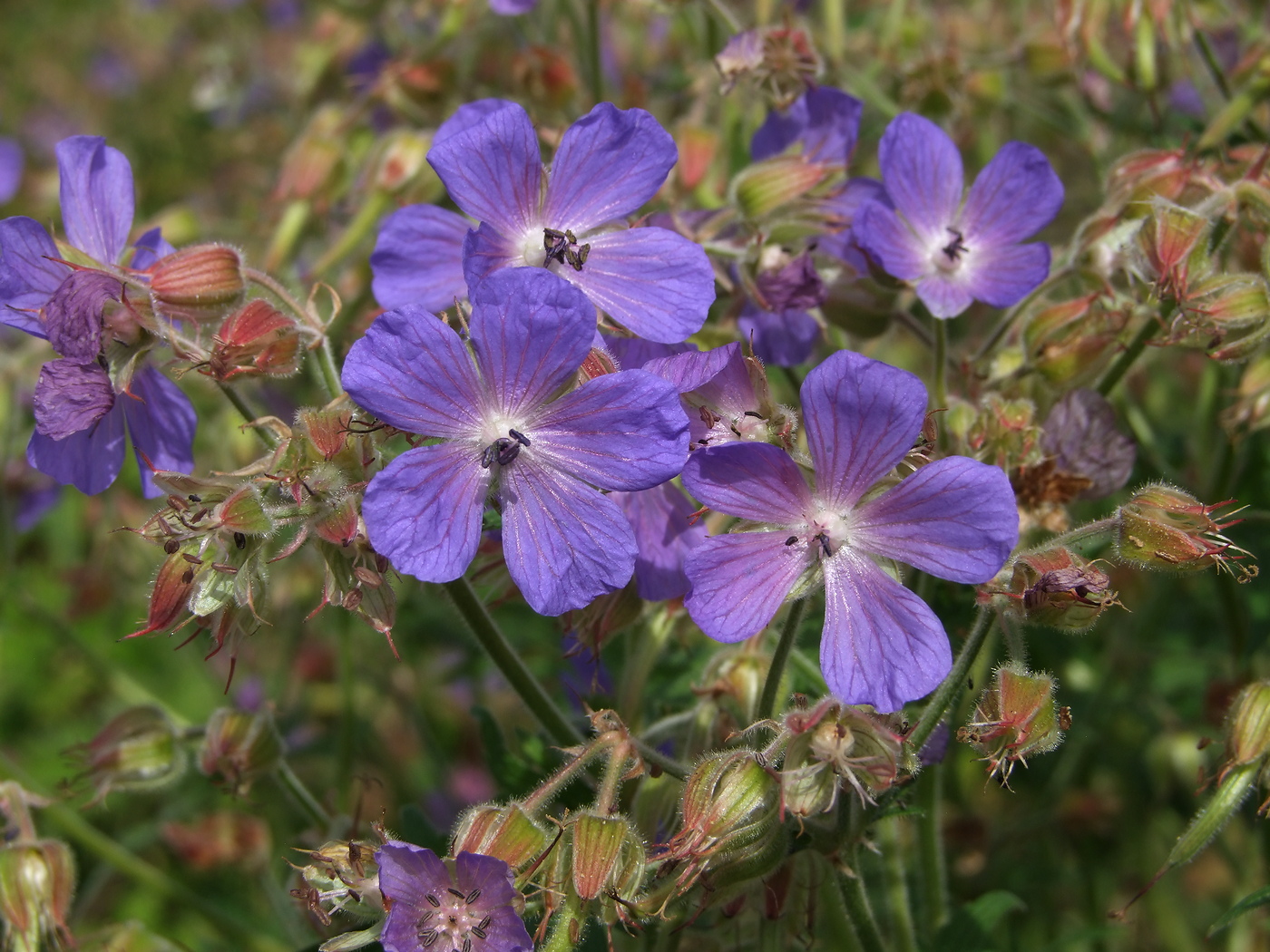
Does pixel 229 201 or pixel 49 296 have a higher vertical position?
pixel 49 296

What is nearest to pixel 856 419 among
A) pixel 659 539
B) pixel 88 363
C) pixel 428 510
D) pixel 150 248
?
pixel 659 539

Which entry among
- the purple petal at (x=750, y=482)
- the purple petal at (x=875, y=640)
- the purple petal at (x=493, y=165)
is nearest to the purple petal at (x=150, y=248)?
the purple petal at (x=493, y=165)

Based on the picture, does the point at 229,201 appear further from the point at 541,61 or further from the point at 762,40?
the point at 762,40

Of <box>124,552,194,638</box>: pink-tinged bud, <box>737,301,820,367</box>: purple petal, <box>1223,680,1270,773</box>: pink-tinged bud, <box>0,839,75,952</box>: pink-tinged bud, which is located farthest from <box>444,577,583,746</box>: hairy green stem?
<box>1223,680,1270,773</box>: pink-tinged bud

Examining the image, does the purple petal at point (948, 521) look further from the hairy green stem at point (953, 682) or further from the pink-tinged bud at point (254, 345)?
the pink-tinged bud at point (254, 345)

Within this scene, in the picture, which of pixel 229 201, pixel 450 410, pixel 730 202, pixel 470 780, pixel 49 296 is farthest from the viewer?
pixel 229 201

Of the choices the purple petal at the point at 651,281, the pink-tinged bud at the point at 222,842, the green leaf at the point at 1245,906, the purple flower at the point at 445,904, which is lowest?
the pink-tinged bud at the point at 222,842

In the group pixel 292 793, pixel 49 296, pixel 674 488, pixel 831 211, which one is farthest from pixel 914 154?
pixel 292 793
